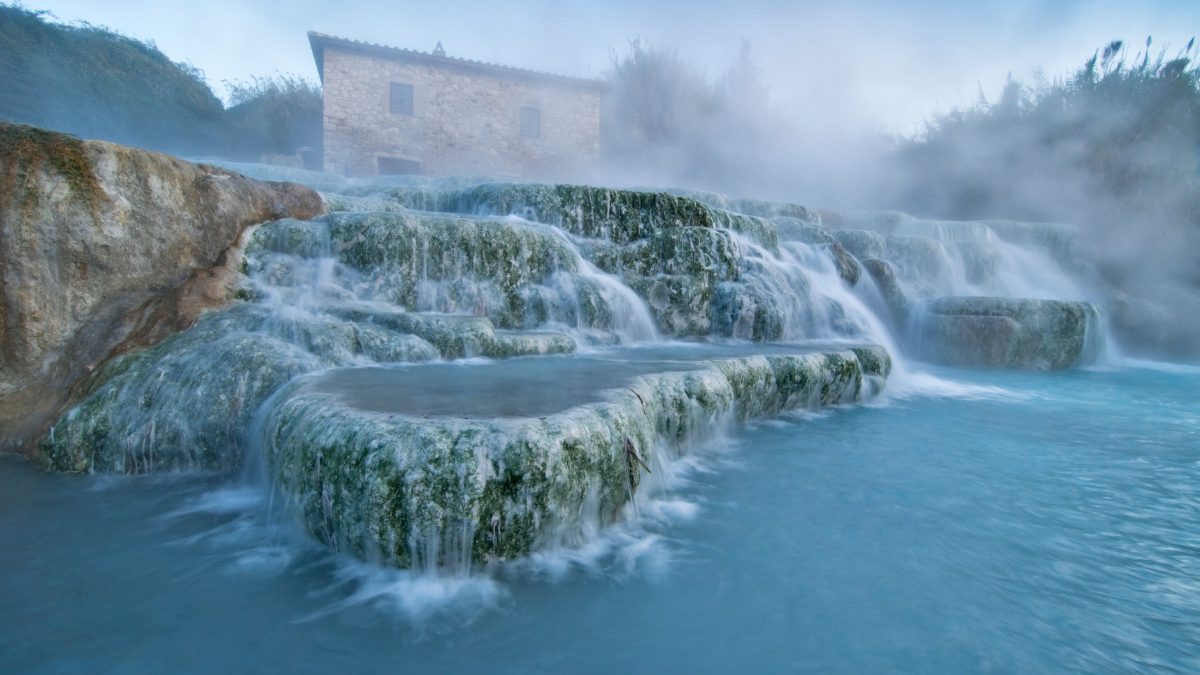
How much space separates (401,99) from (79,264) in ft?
45.9

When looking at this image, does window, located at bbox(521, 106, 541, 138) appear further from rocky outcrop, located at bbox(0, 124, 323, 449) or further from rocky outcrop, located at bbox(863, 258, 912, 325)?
rocky outcrop, located at bbox(0, 124, 323, 449)

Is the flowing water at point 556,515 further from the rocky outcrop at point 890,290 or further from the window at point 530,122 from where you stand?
the window at point 530,122

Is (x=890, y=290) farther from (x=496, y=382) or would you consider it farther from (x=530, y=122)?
(x=530, y=122)

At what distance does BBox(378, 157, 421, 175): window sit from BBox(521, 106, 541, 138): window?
3.31 metres

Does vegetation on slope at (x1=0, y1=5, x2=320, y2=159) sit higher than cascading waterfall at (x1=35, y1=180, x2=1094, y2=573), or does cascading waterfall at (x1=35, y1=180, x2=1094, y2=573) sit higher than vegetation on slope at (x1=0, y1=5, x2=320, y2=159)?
vegetation on slope at (x1=0, y1=5, x2=320, y2=159)

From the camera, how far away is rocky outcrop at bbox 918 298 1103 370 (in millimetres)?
7402

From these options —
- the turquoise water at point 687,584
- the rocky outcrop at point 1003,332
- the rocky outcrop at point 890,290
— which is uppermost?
the rocky outcrop at point 890,290

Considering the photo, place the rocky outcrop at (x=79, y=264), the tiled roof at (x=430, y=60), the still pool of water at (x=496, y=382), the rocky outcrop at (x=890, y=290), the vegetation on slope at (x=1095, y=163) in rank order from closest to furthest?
the still pool of water at (x=496, y=382)
the rocky outcrop at (x=79, y=264)
the rocky outcrop at (x=890, y=290)
the vegetation on slope at (x=1095, y=163)
the tiled roof at (x=430, y=60)

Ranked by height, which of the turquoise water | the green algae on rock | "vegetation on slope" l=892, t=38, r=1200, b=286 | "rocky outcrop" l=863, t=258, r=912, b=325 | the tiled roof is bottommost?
the turquoise water

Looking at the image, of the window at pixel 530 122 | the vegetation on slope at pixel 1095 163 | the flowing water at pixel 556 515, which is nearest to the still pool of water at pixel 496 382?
the flowing water at pixel 556 515

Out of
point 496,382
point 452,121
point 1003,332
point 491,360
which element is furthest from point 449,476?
point 452,121

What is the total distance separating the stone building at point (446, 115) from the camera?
50.7 ft

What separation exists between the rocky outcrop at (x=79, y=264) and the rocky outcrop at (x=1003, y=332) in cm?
797

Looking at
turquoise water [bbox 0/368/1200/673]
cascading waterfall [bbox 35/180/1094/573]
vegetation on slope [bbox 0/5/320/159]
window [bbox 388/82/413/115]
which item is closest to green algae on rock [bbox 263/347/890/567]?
cascading waterfall [bbox 35/180/1094/573]
